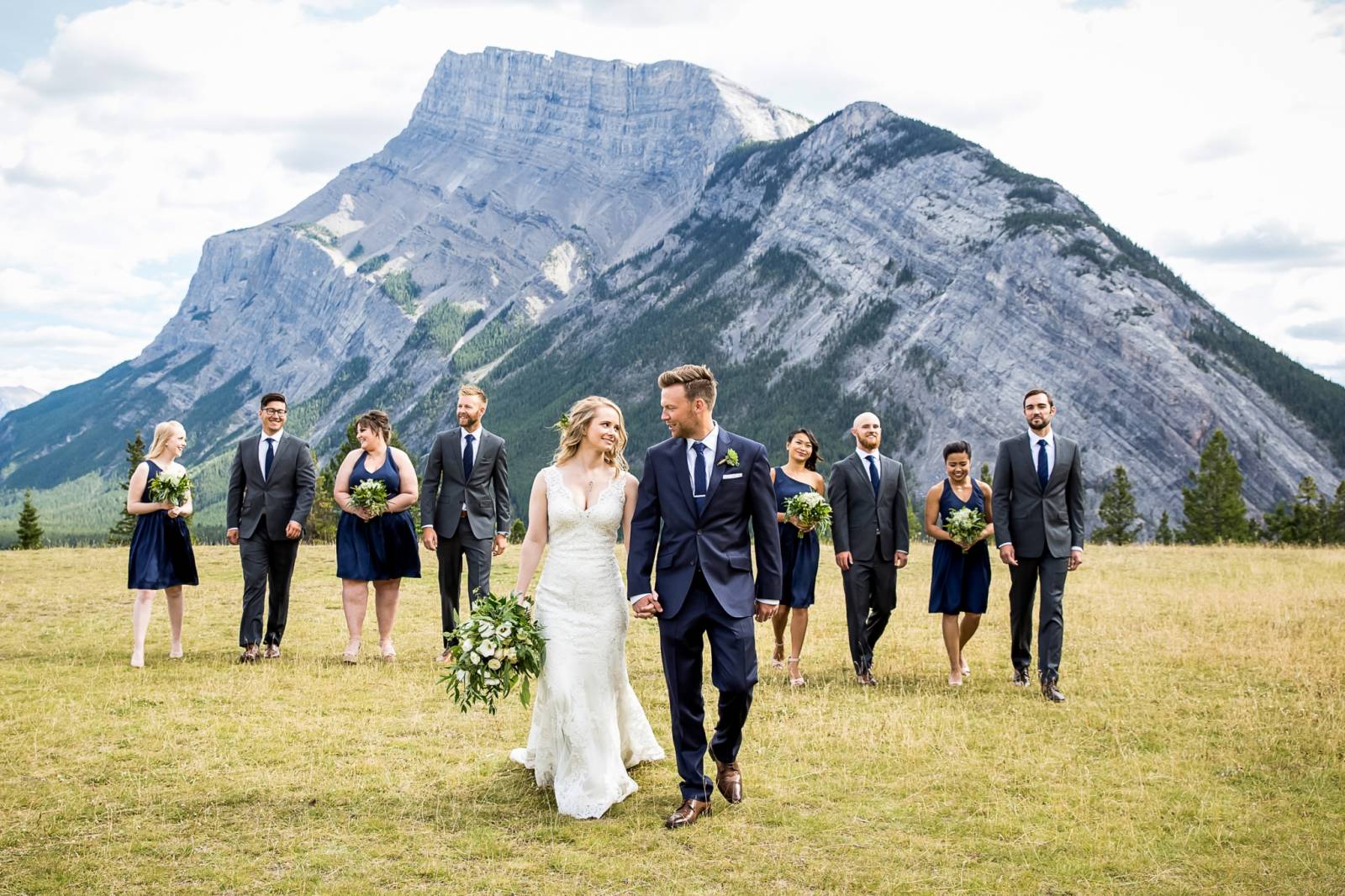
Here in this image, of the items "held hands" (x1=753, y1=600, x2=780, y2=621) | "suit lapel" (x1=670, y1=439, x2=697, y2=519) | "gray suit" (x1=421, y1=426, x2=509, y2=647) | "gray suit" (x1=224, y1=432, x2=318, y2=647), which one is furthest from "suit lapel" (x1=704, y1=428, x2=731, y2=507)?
"gray suit" (x1=224, y1=432, x2=318, y2=647)

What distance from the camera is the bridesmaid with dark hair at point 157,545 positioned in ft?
39.1

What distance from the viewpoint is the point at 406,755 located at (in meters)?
8.41

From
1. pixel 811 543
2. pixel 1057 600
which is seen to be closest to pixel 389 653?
pixel 811 543

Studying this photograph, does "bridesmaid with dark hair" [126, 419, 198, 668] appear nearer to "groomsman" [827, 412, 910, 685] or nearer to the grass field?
the grass field

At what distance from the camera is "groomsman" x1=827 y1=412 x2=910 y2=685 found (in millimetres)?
11719

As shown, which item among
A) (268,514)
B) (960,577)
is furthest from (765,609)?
(268,514)

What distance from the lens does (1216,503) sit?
240 feet

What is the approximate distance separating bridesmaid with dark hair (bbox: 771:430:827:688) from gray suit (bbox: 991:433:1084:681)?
6.85ft

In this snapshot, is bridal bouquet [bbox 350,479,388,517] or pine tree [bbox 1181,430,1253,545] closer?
bridal bouquet [bbox 350,479,388,517]

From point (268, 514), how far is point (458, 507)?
2329 mm

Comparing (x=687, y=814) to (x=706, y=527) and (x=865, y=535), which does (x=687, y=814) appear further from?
(x=865, y=535)

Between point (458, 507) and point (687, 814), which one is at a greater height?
point (458, 507)

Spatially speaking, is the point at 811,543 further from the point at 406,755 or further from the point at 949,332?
the point at 949,332

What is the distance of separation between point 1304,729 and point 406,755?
7.90 m
